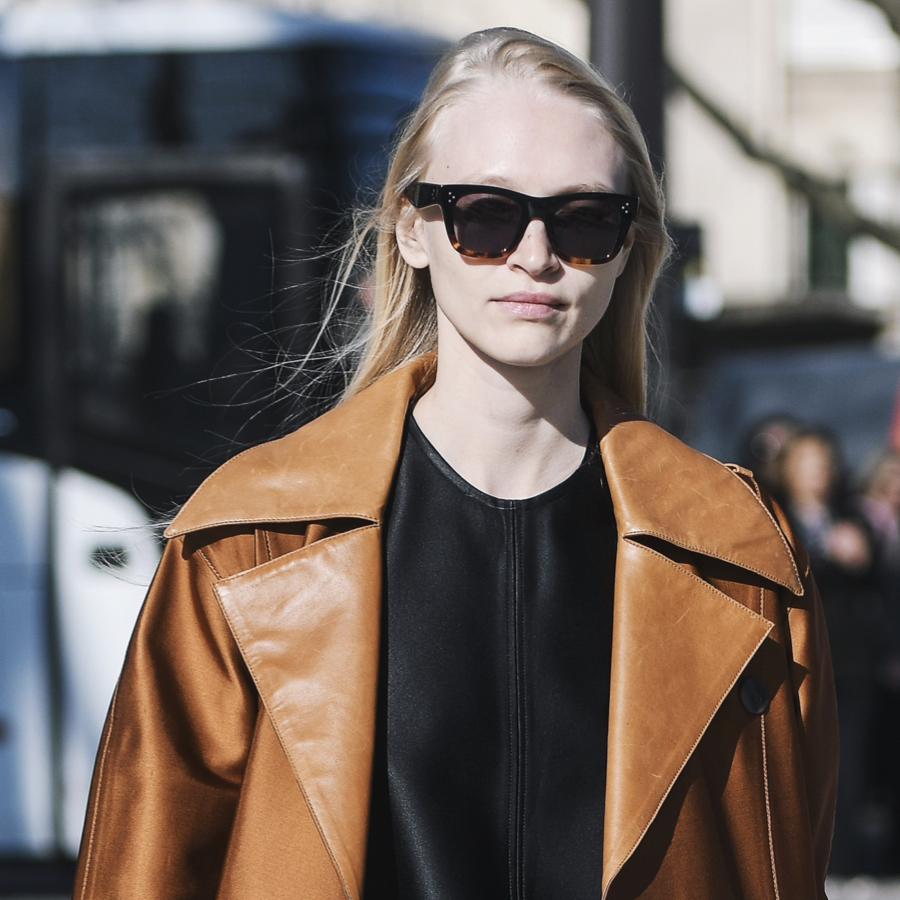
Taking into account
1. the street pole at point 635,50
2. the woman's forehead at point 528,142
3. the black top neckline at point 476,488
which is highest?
the street pole at point 635,50

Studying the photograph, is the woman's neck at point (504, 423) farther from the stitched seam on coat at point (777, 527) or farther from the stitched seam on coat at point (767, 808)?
the stitched seam on coat at point (767, 808)

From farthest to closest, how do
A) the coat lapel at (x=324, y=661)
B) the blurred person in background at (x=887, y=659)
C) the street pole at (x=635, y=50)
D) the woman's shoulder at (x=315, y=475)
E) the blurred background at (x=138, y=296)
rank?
the blurred person in background at (x=887, y=659), the blurred background at (x=138, y=296), the street pole at (x=635, y=50), the woman's shoulder at (x=315, y=475), the coat lapel at (x=324, y=661)

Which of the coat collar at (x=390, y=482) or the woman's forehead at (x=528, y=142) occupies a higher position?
the woman's forehead at (x=528, y=142)

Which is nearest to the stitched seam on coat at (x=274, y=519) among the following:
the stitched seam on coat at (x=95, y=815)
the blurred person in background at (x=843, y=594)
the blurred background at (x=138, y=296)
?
the stitched seam on coat at (x=95, y=815)

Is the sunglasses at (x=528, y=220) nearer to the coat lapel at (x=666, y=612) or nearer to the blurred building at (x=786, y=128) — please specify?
the coat lapel at (x=666, y=612)

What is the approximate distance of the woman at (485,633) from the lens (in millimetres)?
1594

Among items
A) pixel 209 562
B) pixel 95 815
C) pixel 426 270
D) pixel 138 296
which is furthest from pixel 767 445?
pixel 95 815

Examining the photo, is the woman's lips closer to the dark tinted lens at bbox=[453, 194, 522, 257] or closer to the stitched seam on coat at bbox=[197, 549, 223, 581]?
the dark tinted lens at bbox=[453, 194, 522, 257]

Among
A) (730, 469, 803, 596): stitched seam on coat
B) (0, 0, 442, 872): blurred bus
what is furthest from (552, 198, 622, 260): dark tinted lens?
(0, 0, 442, 872): blurred bus

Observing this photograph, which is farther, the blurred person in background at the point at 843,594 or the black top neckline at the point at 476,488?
the blurred person in background at the point at 843,594

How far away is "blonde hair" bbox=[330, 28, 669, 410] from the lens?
170 centimetres

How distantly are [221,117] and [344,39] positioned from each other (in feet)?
1.72

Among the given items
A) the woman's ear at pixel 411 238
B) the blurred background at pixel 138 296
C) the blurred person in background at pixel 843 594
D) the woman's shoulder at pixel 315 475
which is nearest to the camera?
the woman's shoulder at pixel 315 475

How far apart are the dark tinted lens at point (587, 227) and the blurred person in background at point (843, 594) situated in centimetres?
358
